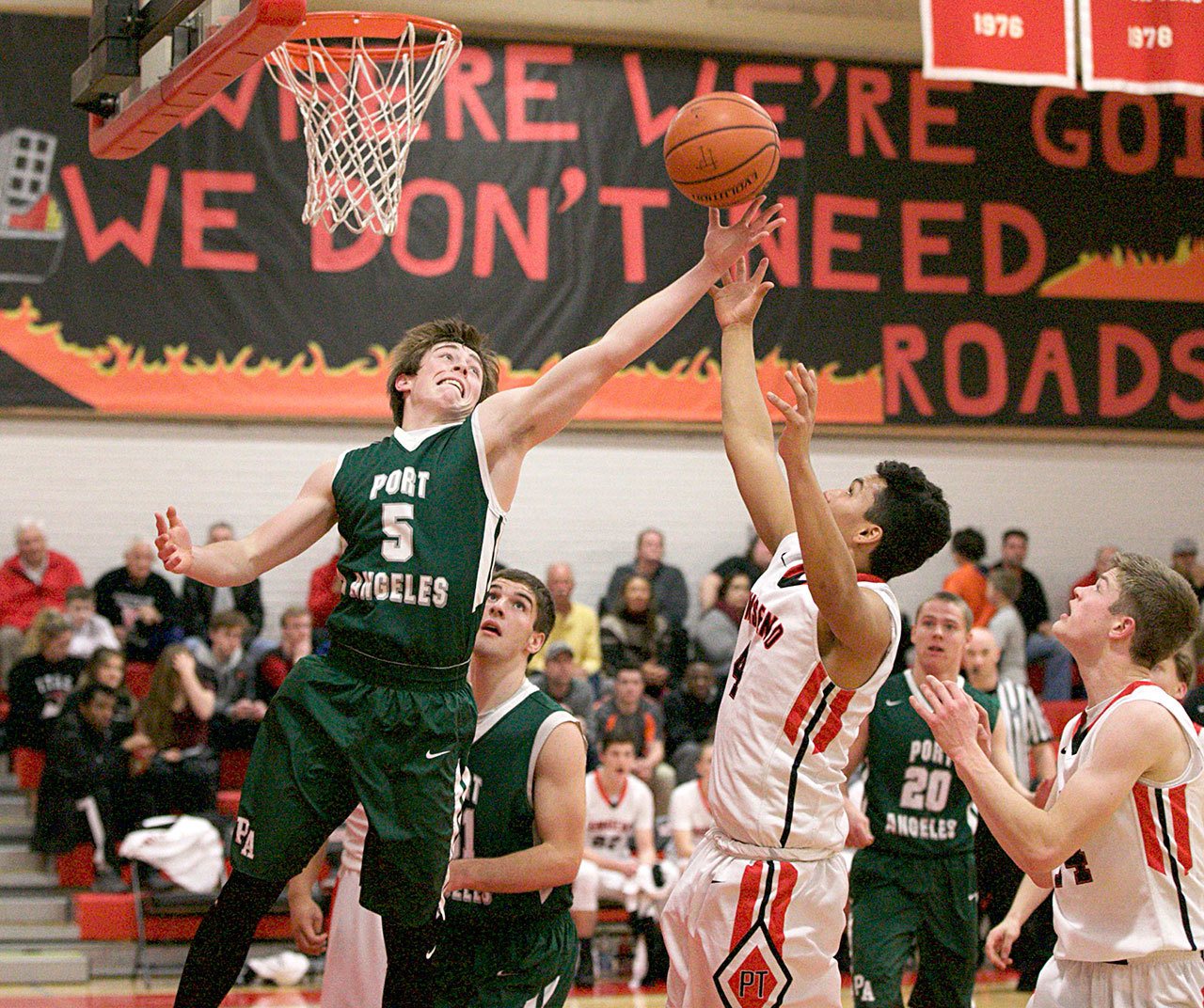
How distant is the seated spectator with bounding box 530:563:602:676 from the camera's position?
39.1 feet

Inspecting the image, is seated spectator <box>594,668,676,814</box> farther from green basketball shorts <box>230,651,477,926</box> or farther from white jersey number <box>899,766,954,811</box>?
green basketball shorts <box>230,651,477,926</box>

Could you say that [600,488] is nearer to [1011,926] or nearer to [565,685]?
[565,685]

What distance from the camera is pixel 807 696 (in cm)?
386

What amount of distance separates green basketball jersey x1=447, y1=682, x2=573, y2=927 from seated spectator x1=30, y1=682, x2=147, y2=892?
232 inches

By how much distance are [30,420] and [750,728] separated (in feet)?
33.3

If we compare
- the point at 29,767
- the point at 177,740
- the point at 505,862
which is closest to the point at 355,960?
the point at 505,862

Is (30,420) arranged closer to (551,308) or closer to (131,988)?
(551,308)

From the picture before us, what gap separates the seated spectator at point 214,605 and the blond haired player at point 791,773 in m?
8.02

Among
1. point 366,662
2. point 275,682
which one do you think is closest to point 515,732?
point 366,662

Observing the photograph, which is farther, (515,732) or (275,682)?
(275,682)

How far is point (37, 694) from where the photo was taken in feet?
33.8

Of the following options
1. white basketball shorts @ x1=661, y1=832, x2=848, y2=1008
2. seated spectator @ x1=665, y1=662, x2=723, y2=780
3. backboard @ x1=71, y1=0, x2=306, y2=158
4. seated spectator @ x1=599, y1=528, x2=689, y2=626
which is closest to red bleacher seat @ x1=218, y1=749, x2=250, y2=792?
seated spectator @ x1=665, y1=662, x2=723, y2=780

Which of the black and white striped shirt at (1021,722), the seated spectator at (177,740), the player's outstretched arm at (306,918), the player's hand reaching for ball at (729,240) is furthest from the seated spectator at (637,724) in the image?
the player's hand reaching for ball at (729,240)

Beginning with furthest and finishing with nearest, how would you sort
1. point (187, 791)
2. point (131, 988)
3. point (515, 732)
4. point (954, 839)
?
point (187, 791) → point (131, 988) → point (954, 839) → point (515, 732)
